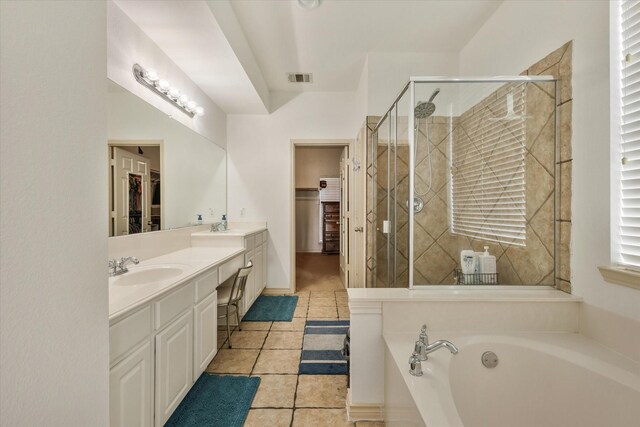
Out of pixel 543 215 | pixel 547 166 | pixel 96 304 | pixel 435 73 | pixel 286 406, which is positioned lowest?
pixel 286 406

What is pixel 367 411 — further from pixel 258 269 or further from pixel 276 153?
pixel 276 153

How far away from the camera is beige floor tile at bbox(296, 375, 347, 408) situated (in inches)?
66.1

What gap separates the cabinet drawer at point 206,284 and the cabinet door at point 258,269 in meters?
1.20

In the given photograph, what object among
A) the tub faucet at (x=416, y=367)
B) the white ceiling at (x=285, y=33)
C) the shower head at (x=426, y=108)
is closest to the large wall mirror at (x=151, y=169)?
the white ceiling at (x=285, y=33)

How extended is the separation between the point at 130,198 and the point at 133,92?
28.2 inches

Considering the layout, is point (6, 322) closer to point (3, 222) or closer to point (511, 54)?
point (3, 222)

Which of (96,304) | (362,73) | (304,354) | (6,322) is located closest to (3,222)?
(6,322)

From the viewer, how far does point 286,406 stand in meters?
1.65

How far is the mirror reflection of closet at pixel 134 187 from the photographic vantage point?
1.72 m

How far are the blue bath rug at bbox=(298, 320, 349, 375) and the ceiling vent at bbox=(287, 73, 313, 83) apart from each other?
8.98ft

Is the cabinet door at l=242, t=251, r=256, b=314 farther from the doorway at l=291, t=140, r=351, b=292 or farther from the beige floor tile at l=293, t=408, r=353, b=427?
the doorway at l=291, t=140, r=351, b=292

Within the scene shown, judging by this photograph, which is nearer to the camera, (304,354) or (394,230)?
(304,354)

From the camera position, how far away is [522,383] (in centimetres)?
130

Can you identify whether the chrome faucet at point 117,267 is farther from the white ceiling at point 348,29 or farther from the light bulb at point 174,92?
the white ceiling at point 348,29
